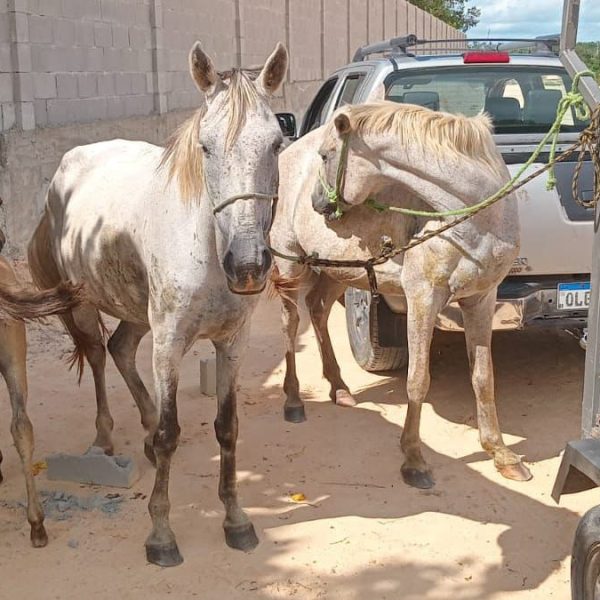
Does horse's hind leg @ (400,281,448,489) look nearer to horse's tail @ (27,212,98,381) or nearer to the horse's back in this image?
the horse's back

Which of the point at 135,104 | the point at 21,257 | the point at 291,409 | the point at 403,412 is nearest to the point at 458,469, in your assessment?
the point at 403,412

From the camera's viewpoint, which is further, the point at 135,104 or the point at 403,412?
the point at 135,104

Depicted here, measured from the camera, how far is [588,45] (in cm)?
297

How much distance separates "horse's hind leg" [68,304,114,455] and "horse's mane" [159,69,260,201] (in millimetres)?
1566

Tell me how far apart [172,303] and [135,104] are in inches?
316

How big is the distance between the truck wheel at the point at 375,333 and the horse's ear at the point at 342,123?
1.46 meters

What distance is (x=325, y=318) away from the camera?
573cm

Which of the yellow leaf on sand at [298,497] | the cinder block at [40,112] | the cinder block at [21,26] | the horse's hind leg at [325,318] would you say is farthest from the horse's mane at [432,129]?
the cinder block at [40,112]

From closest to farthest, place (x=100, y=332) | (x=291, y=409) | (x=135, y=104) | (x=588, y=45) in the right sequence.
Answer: (x=588, y=45)
(x=100, y=332)
(x=291, y=409)
(x=135, y=104)

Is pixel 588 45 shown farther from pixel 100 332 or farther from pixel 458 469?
pixel 100 332

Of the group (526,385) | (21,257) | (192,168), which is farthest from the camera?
(21,257)

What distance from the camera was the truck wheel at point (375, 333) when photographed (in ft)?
17.7

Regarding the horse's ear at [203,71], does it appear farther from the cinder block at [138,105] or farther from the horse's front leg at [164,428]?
the cinder block at [138,105]

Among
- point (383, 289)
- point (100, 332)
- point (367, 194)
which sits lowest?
point (100, 332)
